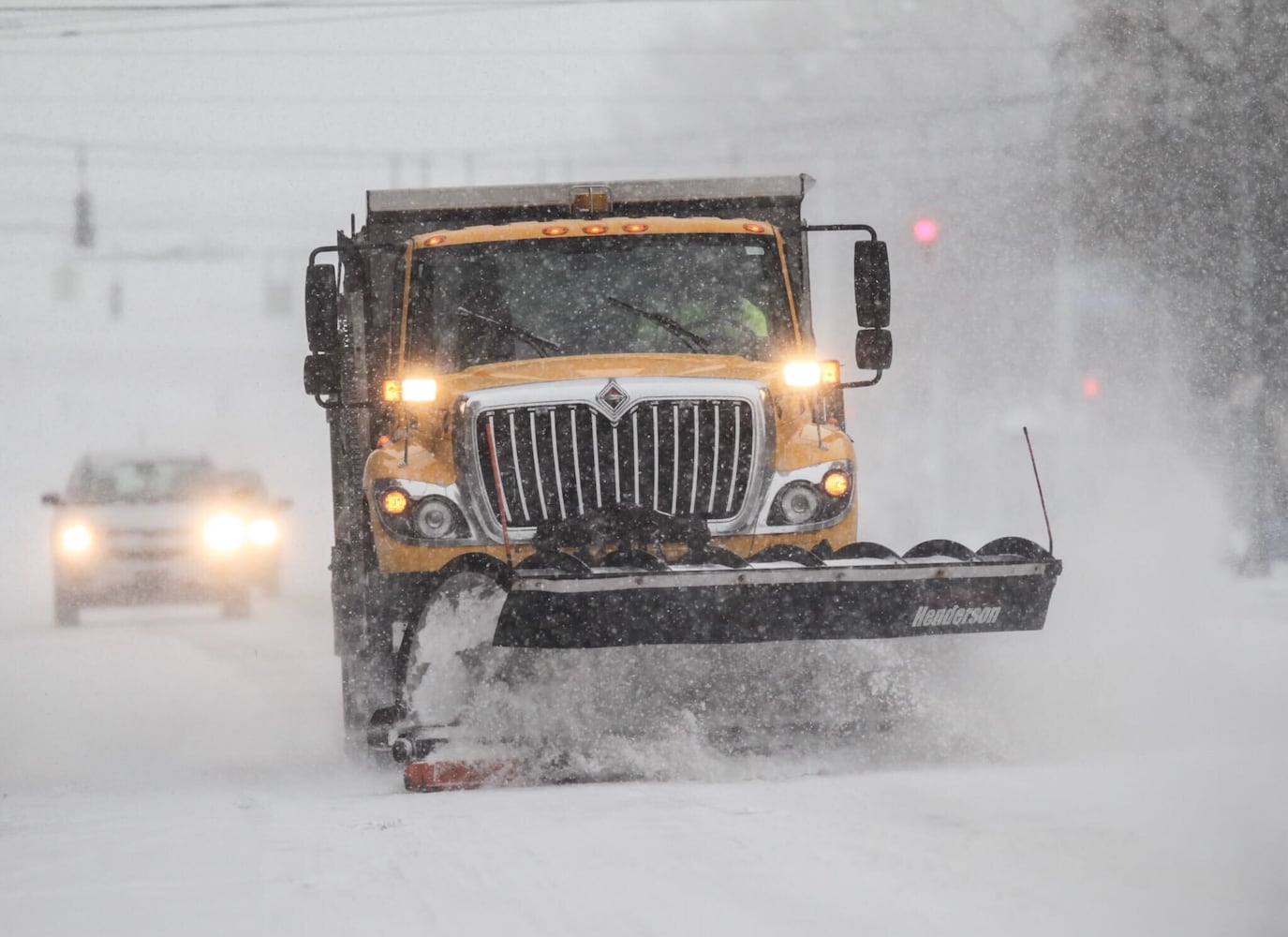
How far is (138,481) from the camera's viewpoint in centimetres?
1978

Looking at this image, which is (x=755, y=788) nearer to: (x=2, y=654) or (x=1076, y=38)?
(x=2, y=654)

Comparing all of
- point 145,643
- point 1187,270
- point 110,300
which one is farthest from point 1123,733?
point 110,300

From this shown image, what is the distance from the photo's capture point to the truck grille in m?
8.72

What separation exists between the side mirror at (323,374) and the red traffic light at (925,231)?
12.3 m

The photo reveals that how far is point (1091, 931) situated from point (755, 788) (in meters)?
2.77

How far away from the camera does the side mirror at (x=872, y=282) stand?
9953mm

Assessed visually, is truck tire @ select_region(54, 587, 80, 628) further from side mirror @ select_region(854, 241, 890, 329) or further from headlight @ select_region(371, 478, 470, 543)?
side mirror @ select_region(854, 241, 890, 329)

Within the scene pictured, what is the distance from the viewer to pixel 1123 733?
952 centimetres

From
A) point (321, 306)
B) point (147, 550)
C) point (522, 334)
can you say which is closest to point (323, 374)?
point (321, 306)

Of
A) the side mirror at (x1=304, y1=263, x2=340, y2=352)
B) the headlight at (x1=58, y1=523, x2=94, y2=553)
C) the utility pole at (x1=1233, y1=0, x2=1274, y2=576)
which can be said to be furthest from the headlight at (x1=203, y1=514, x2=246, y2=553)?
the utility pole at (x1=1233, y1=0, x2=1274, y2=576)

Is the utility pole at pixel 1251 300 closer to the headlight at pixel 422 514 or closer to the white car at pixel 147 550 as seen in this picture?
the white car at pixel 147 550

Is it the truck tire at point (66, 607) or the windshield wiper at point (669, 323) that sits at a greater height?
the windshield wiper at point (669, 323)

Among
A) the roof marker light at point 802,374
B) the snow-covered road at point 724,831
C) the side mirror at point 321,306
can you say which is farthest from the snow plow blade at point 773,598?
the side mirror at point 321,306

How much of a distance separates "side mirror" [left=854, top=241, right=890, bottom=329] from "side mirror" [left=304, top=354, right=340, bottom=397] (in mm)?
2483
